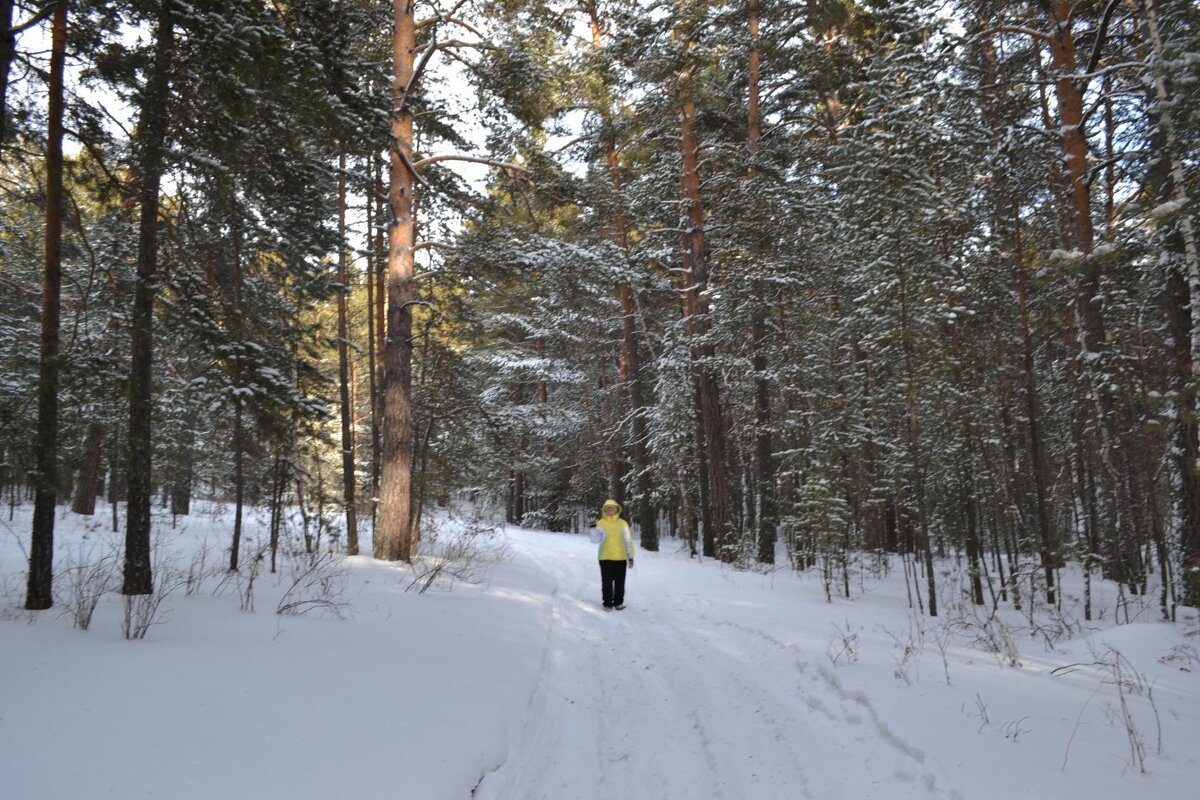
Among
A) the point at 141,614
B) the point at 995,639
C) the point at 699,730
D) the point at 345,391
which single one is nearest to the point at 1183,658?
the point at 995,639

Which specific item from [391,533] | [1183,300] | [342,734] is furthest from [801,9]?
[342,734]

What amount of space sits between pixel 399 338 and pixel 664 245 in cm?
903

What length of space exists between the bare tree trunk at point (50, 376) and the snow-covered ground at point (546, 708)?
0.27 m

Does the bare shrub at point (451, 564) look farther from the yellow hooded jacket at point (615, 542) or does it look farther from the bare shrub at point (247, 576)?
the yellow hooded jacket at point (615, 542)

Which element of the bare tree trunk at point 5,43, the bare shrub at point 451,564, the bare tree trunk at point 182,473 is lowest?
the bare shrub at point 451,564

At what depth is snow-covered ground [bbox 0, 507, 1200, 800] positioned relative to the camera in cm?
345

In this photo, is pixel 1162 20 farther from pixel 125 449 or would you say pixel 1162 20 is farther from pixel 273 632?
pixel 125 449

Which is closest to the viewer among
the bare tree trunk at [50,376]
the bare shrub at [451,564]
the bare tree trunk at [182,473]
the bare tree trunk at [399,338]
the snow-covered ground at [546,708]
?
the snow-covered ground at [546,708]

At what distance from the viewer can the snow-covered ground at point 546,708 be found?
3447 mm

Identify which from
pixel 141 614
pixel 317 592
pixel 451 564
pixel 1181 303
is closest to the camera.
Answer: pixel 141 614

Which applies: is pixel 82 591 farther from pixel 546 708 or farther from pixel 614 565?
pixel 614 565

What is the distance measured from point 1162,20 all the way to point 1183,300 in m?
3.99

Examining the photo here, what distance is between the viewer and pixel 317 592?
7895 millimetres

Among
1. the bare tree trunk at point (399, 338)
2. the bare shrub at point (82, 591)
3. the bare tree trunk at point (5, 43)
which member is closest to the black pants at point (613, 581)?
the bare tree trunk at point (399, 338)
